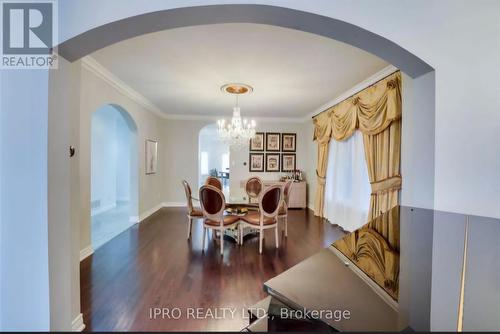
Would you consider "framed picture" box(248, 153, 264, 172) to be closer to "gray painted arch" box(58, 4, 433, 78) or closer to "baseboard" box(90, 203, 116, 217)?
"baseboard" box(90, 203, 116, 217)

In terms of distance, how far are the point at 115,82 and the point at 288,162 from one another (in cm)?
480

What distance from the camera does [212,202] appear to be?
127 inches

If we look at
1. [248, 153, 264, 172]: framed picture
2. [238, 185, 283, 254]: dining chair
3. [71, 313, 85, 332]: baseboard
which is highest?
[248, 153, 264, 172]: framed picture

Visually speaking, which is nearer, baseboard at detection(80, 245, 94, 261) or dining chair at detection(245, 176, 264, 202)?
A: baseboard at detection(80, 245, 94, 261)

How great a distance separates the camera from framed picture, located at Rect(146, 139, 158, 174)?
5.32m

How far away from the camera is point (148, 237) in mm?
3873

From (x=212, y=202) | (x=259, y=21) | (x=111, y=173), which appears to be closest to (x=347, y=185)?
(x=212, y=202)

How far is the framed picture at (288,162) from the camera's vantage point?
22.6 ft

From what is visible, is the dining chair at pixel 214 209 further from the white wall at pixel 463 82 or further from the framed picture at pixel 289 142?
the framed picture at pixel 289 142

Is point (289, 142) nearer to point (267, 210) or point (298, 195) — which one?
point (298, 195)

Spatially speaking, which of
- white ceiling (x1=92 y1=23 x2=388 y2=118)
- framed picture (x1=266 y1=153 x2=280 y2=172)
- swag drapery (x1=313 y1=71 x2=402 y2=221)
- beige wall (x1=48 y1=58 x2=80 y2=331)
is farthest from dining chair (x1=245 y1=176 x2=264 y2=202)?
beige wall (x1=48 y1=58 x2=80 y2=331)

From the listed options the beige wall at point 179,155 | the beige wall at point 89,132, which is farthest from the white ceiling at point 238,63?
the beige wall at point 179,155

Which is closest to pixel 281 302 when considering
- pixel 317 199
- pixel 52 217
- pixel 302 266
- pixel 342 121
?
pixel 302 266

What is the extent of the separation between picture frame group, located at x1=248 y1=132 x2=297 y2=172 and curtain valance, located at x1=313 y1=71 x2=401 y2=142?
1.73 meters
